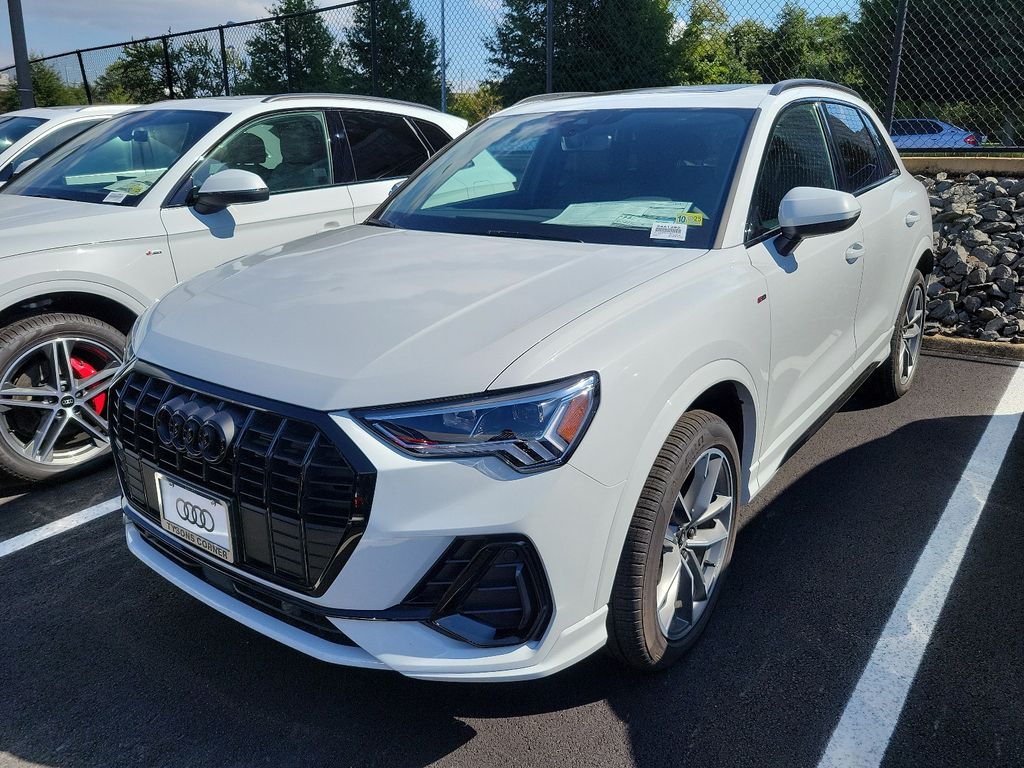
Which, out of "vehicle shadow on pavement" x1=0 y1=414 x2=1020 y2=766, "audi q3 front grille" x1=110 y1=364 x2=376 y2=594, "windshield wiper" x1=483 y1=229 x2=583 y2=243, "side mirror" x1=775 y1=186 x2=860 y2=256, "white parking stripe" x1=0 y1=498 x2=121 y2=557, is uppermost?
"side mirror" x1=775 y1=186 x2=860 y2=256

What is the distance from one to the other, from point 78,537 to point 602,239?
97.5 inches

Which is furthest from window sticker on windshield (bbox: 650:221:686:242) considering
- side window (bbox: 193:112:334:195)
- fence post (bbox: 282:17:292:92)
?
fence post (bbox: 282:17:292:92)

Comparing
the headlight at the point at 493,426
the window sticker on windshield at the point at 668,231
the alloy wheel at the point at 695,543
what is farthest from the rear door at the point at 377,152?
the headlight at the point at 493,426

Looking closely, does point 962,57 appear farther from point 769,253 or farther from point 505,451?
point 505,451

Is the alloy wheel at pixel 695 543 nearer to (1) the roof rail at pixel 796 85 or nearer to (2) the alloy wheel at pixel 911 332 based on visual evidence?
(1) the roof rail at pixel 796 85

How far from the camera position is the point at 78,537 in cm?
344

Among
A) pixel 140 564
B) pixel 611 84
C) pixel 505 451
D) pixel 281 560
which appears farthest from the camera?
pixel 611 84

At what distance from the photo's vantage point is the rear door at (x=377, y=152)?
5.11 metres

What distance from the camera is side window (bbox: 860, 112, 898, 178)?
14.1 ft

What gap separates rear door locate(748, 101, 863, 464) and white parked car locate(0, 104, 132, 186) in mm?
5980

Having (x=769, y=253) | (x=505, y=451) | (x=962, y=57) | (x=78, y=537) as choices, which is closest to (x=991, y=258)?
(x=962, y=57)

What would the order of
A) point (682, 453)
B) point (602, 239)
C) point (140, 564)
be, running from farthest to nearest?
point (140, 564) → point (602, 239) → point (682, 453)

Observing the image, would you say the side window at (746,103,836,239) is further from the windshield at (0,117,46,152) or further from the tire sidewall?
the windshield at (0,117,46,152)

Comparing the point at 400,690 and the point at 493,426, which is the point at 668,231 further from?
the point at 400,690
